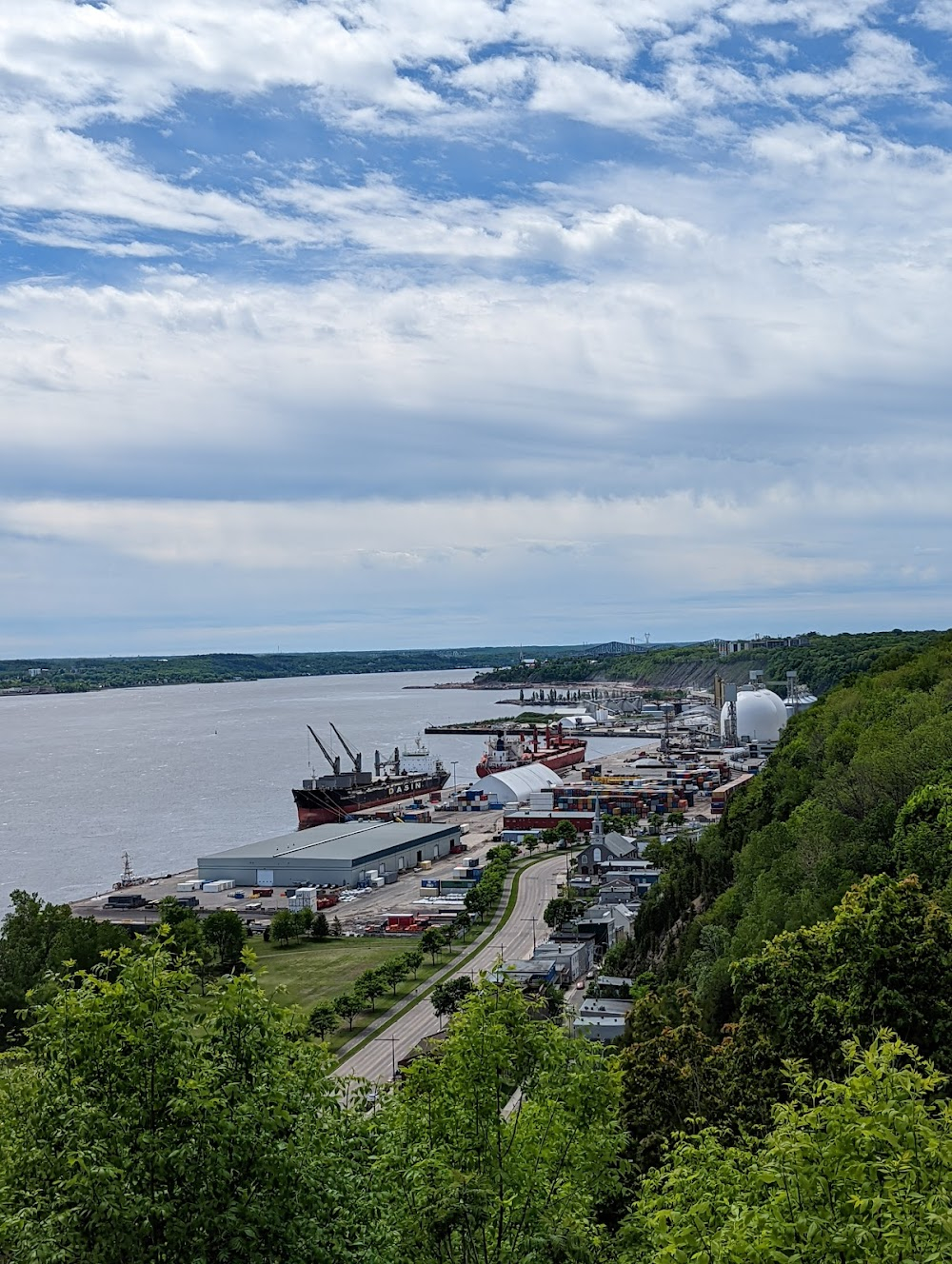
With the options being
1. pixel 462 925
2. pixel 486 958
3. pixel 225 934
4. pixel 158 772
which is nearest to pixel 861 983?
pixel 486 958

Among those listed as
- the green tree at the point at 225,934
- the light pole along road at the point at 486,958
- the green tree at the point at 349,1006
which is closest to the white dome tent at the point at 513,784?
the light pole along road at the point at 486,958

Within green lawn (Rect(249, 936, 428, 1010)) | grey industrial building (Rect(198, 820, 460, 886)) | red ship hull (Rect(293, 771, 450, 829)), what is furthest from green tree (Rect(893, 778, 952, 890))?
red ship hull (Rect(293, 771, 450, 829))

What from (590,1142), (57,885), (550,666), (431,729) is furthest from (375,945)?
(550,666)

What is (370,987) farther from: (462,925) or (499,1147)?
(499,1147)

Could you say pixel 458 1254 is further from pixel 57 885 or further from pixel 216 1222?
pixel 57 885

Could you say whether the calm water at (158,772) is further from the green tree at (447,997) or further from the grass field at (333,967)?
the green tree at (447,997)
